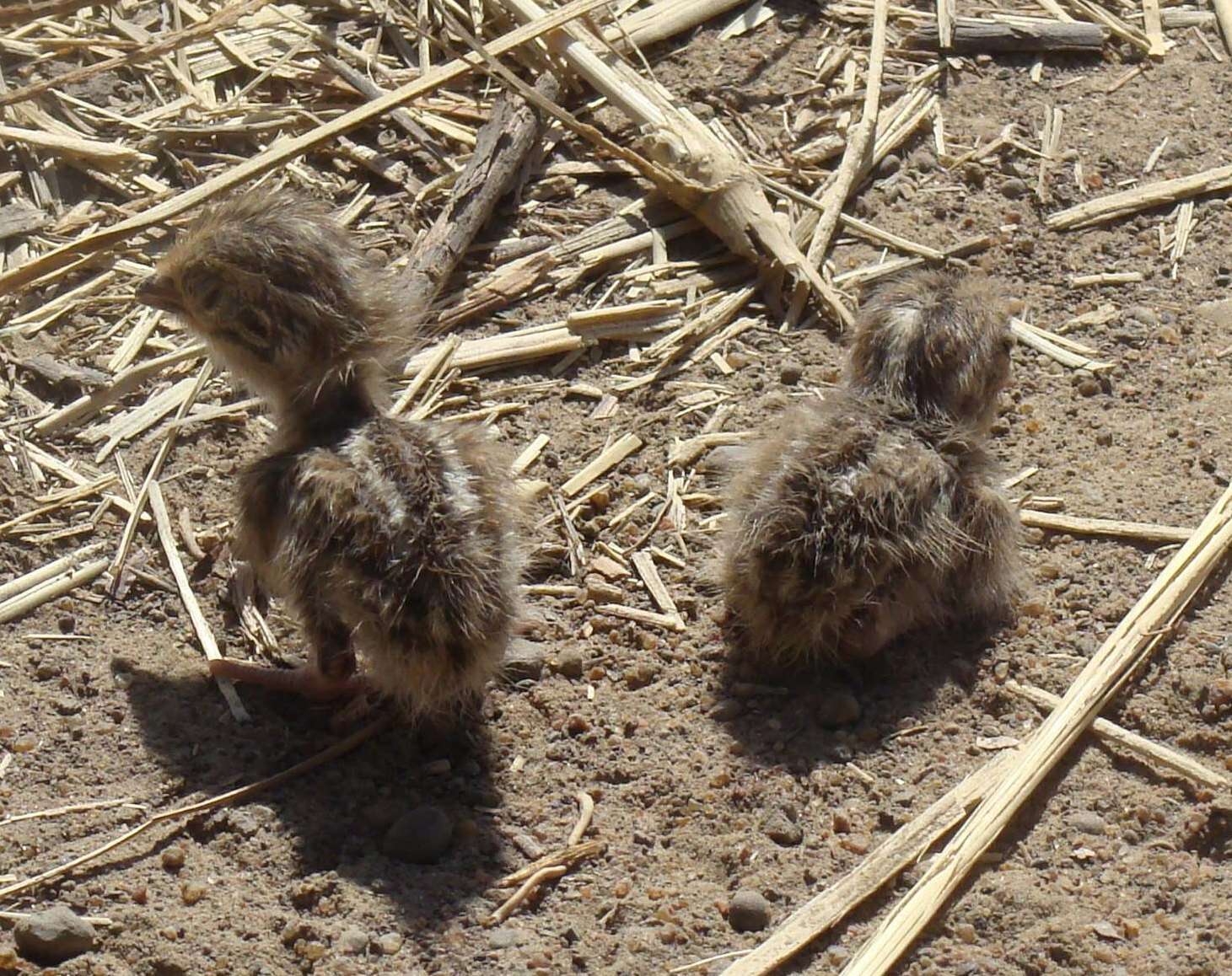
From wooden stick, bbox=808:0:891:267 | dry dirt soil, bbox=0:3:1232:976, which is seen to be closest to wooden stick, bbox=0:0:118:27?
dry dirt soil, bbox=0:3:1232:976

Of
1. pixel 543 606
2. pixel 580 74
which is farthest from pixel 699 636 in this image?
pixel 580 74

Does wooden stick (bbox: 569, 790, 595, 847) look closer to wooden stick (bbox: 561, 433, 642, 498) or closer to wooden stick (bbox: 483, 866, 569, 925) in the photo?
wooden stick (bbox: 483, 866, 569, 925)

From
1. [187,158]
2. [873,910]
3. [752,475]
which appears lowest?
[873,910]

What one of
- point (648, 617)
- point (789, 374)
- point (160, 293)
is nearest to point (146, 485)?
point (160, 293)

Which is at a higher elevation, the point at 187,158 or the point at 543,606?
the point at 187,158

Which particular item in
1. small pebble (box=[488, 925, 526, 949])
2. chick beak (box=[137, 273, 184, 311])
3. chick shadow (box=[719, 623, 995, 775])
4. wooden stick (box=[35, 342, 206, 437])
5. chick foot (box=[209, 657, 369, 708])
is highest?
chick beak (box=[137, 273, 184, 311])

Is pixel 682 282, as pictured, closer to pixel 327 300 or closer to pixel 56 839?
pixel 327 300
